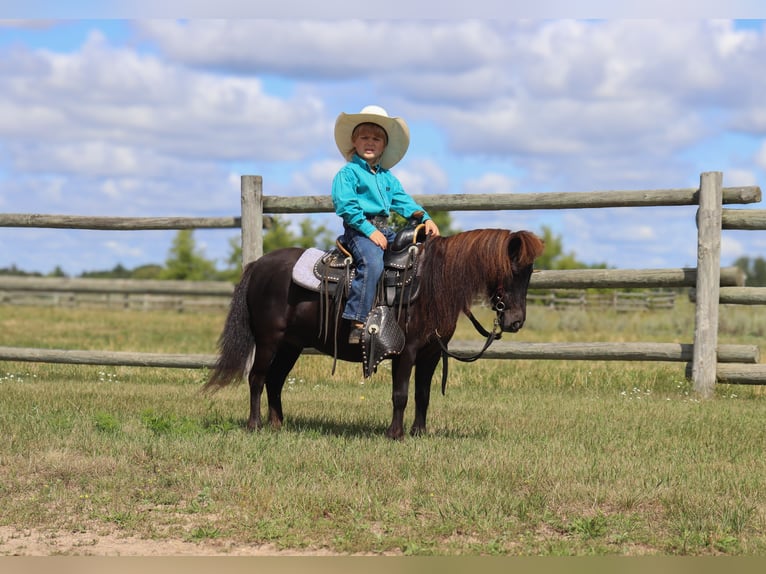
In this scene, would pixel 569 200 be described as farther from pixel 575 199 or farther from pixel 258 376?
pixel 258 376

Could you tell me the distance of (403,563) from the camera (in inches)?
171

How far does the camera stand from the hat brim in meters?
7.36

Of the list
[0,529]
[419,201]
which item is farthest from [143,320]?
[0,529]

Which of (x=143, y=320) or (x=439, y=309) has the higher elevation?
(x=439, y=309)

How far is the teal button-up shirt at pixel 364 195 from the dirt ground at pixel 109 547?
9.44 ft

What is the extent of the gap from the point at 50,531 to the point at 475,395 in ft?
19.8

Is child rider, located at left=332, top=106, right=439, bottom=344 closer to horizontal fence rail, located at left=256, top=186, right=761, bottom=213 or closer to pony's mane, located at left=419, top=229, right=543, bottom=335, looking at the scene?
pony's mane, located at left=419, top=229, right=543, bottom=335

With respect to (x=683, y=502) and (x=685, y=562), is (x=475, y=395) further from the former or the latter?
(x=685, y=562)

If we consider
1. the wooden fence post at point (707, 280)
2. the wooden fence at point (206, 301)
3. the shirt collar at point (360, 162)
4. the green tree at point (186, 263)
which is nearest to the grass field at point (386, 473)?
the wooden fence post at point (707, 280)

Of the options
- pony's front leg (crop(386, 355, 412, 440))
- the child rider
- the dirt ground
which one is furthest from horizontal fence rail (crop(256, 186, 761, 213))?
the dirt ground

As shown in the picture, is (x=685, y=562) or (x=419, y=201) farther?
(x=419, y=201)

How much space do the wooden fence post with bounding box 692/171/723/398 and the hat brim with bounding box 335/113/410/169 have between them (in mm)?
4788

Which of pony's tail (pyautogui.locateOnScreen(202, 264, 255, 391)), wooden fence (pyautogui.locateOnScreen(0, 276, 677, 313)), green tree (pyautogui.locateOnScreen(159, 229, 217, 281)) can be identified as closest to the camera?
pony's tail (pyautogui.locateOnScreen(202, 264, 255, 391))

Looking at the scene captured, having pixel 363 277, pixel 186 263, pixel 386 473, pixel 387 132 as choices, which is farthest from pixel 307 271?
pixel 186 263
